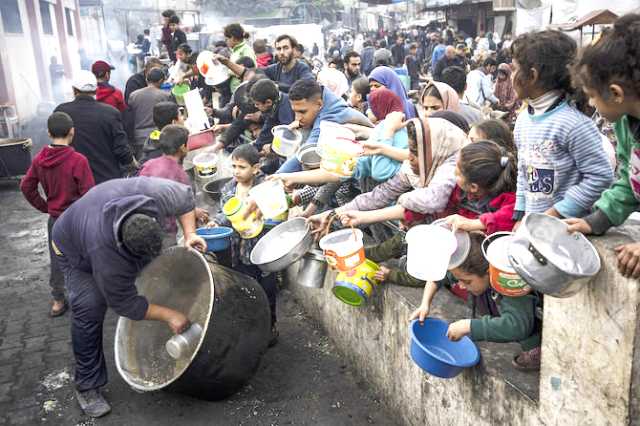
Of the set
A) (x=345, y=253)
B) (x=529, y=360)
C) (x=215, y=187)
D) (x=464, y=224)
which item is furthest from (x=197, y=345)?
(x=215, y=187)

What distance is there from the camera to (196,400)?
13.1ft

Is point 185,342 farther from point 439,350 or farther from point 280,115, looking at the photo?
point 280,115

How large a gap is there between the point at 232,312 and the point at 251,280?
401 mm

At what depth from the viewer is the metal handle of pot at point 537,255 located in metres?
2.05

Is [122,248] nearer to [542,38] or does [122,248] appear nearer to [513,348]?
[513,348]

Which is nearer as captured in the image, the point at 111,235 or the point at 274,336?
the point at 111,235

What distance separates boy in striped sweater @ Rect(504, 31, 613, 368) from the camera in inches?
102

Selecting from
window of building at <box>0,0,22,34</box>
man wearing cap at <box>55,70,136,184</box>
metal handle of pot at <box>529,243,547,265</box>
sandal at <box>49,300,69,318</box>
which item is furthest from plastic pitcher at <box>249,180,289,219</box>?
window of building at <box>0,0,22,34</box>

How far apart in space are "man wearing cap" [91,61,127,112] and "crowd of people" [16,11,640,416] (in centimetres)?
155

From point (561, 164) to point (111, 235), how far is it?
7.40ft

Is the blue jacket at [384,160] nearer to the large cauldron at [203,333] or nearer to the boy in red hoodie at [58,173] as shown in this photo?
the large cauldron at [203,333]

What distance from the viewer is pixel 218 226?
4.47 metres

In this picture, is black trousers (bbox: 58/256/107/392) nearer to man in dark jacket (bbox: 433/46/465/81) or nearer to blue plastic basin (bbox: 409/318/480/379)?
blue plastic basin (bbox: 409/318/480/379)

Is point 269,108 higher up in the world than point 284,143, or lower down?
higher up
